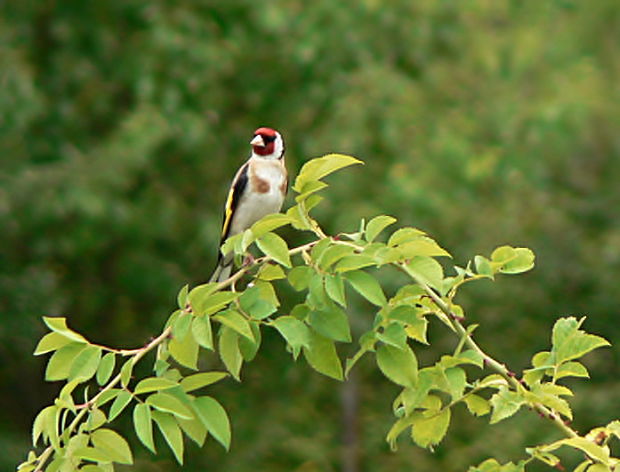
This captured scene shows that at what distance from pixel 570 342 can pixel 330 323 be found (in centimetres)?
47

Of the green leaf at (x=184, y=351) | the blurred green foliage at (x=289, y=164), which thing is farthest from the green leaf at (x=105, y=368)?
the blurred green foliage at (x=289, y=164)

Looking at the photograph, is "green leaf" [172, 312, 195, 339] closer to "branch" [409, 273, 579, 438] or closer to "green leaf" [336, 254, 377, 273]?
"green leaf" [336, 254, 377, 273]

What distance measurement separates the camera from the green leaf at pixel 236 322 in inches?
74.7

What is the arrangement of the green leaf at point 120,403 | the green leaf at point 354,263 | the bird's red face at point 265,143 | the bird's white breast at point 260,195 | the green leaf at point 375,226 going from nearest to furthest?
the green leaf at point 120,403 < the green leaf at point 354,263 < the green leaf at point 375,226 < the bird's white breast at point 260,195 < the bird's red face at point 265,143

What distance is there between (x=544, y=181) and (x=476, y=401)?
26.8 feet

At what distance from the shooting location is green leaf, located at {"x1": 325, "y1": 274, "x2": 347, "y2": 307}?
74.8 inches

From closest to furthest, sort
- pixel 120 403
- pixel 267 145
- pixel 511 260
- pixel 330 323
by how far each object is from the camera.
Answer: pixel 120 403
pixel 330 323
pixel 511 260
pixel 267 145

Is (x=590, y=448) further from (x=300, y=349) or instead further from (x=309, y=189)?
(x=309, y=189)

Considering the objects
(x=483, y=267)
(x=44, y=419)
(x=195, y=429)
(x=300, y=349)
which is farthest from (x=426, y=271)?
(x=44, y=419)

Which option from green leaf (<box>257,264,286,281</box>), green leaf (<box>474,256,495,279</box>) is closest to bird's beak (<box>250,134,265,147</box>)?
green leaf (<box>257,264,286,281</box>)

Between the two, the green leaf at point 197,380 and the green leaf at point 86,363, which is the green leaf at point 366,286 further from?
the green leaf at point 86,363

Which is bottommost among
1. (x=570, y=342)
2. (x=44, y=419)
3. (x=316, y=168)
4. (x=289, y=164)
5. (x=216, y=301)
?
(x=289, y=164)

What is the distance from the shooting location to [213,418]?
1931 millimetres

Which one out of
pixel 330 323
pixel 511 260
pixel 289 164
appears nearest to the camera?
pixel 330 323
